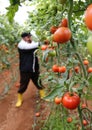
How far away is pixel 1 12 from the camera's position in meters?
9.53

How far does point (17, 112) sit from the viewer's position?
17.5ft

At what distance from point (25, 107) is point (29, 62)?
0.81 meters

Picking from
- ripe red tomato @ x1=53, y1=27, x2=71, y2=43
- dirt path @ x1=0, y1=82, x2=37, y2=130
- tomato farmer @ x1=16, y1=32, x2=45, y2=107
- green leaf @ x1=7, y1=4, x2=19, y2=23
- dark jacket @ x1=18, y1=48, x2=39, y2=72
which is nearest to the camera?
ripe red tomato @ x1=53, y1=27, x2=71, y2=43

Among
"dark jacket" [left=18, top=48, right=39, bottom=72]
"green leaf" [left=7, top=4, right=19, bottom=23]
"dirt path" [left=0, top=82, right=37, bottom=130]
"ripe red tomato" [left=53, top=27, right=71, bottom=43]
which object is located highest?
"green leaf" [left=7, top=4, right=19, bottom=23]

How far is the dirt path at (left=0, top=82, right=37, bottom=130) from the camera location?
4758mm

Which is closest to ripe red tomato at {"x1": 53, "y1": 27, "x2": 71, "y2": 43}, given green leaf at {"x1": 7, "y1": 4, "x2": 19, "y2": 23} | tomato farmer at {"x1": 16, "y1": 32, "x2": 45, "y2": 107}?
green leaf at {"x1": 7, "y1": 4, "x2": 19, "y2": 23}

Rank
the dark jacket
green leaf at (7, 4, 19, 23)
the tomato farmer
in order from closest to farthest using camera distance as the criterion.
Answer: green leaf at (7, 4, 19, 23) → the tomato farmer → the dark jacket

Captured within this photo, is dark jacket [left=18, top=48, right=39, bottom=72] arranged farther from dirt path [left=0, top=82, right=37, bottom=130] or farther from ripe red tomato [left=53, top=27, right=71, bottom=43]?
ripe red tomato [left=53, top=27, right=71, bottom=43]

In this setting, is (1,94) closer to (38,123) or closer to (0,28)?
(38,123)

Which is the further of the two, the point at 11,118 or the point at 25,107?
the point at 25,107

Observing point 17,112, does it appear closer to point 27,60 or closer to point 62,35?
point 27,60

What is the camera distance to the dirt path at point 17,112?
4.76 metres

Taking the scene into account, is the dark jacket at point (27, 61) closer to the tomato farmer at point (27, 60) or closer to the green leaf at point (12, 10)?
the tomato farmer at point (27, 60)

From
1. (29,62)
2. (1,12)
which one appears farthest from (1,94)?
(1,12)
